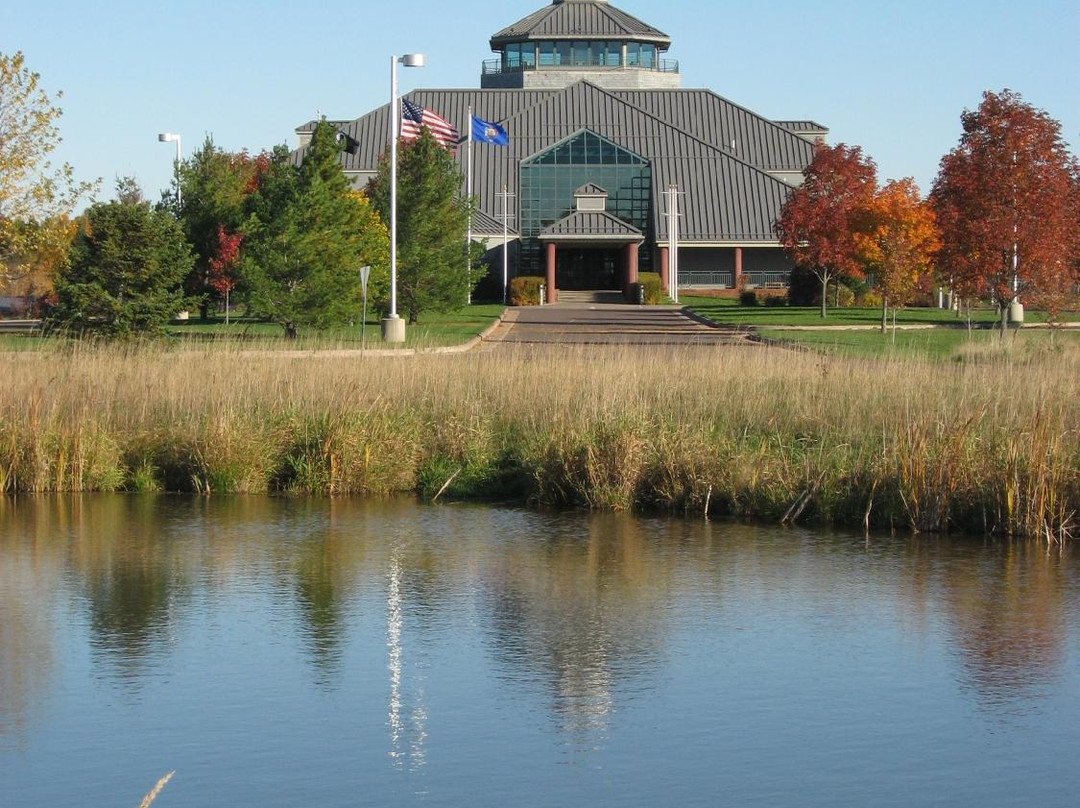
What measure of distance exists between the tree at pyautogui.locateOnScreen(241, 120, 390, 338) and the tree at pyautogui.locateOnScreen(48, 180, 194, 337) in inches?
103

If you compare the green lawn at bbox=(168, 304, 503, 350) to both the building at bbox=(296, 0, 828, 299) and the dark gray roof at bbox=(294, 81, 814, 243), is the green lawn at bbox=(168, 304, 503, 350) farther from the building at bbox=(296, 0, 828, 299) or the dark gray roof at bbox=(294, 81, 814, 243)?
the dark gray roof at bbox=(294, 81, 814, 243)

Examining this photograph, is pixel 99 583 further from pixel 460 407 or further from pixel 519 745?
pixel 460 407

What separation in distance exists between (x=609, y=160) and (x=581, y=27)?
18.2m

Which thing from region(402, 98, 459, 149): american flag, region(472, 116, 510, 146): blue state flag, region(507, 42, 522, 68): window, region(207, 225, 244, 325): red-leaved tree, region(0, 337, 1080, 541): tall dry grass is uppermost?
region(507, 42, 522, 68): window

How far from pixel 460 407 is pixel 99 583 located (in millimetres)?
6328

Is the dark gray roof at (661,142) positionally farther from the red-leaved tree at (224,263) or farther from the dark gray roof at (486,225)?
the red-leaved tree at (224,263)

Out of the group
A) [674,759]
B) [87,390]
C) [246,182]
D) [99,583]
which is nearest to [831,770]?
[674,759]

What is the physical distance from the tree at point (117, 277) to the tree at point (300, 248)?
8.58ft

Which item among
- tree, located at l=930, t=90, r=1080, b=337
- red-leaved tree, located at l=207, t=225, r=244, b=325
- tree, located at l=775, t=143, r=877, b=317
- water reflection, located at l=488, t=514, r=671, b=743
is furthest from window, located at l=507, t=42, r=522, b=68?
water reflection, located at l=488, t=514, r=671, b=743

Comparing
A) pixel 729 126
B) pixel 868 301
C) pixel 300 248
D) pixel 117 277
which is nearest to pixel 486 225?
pixel 868 301

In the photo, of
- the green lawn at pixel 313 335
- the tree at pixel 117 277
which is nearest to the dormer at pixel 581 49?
the green lawn at pixel 313 335

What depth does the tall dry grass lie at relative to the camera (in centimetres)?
1333

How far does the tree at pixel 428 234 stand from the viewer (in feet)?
133

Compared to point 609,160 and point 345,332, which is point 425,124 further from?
point 609,160
